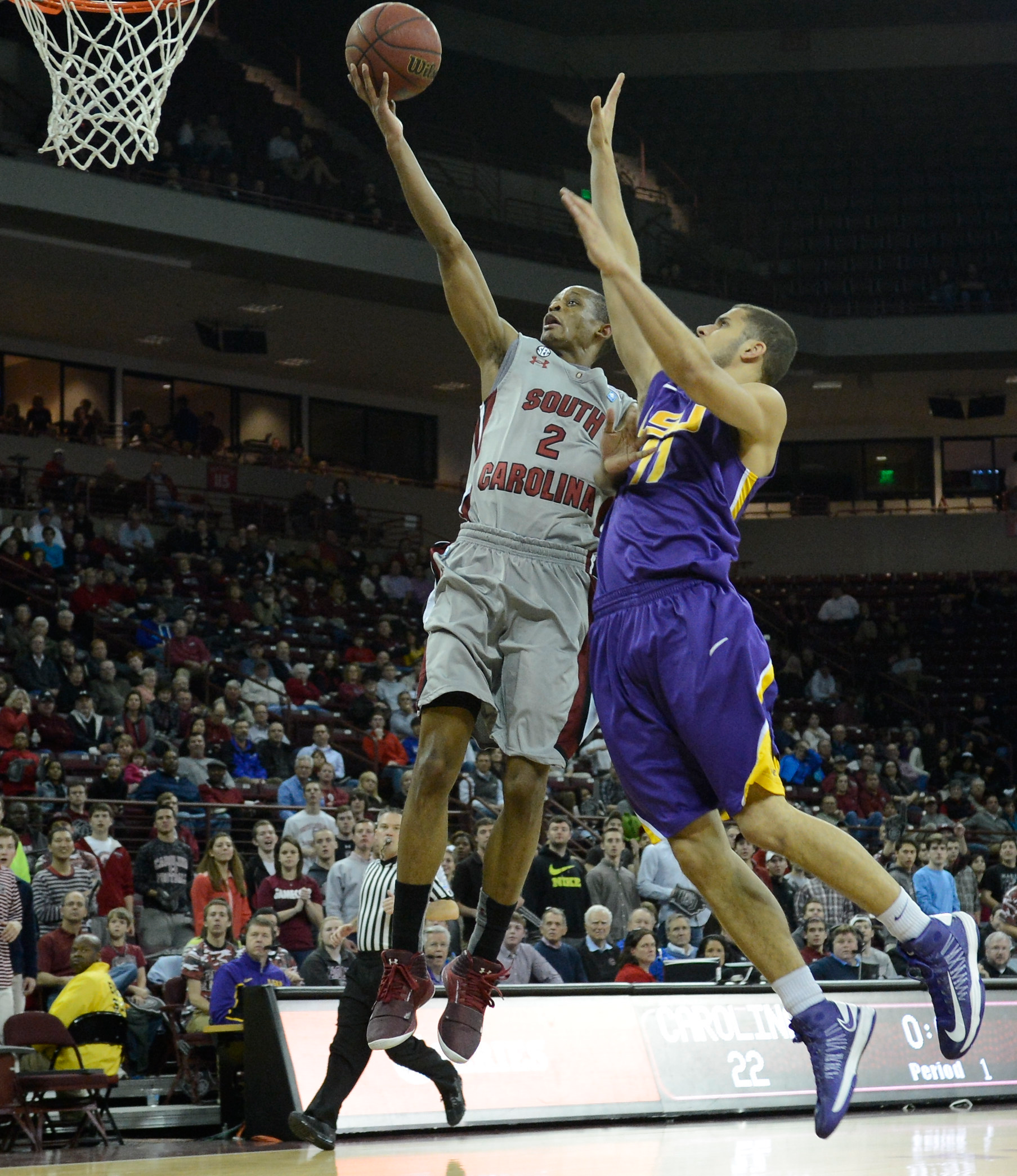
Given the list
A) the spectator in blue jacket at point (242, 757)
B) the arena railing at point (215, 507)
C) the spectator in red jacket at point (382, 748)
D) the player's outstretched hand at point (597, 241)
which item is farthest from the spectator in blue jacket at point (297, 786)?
the player's outstretched hand at point (597, 241)

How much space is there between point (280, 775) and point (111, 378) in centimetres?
1172

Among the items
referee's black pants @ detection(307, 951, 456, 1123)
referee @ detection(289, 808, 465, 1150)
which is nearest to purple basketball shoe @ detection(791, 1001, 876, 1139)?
referee @ detection(289, 808, 465, 1150)

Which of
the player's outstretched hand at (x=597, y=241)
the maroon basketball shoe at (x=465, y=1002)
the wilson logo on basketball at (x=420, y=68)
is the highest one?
the wilson logo on basketball at (x=420, y=68)

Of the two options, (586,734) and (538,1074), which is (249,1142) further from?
(586,734)

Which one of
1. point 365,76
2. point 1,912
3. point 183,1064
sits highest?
point 365,76

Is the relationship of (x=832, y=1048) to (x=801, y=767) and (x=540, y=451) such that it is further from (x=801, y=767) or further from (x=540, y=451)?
(x=801, y=767)

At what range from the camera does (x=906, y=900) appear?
4.35m

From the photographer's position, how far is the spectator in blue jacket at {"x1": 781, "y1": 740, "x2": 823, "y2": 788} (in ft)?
63.7

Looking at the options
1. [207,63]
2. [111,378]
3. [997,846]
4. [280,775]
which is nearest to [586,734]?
[280,775]

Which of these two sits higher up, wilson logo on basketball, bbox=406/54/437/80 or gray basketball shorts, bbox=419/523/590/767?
wilson logo on basketball, bbox=406/54/437/80

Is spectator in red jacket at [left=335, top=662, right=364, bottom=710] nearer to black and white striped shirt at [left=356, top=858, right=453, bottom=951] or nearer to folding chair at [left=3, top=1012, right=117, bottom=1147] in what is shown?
folding chair at [left=3, top=1012, right=117, bottom=1147]

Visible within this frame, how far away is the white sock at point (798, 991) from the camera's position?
14.1ft

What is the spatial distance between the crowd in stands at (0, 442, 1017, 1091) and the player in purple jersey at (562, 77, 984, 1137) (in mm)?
3326

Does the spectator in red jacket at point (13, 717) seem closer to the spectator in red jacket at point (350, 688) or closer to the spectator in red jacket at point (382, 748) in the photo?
the spectator in red jacket at point (382, 748)
